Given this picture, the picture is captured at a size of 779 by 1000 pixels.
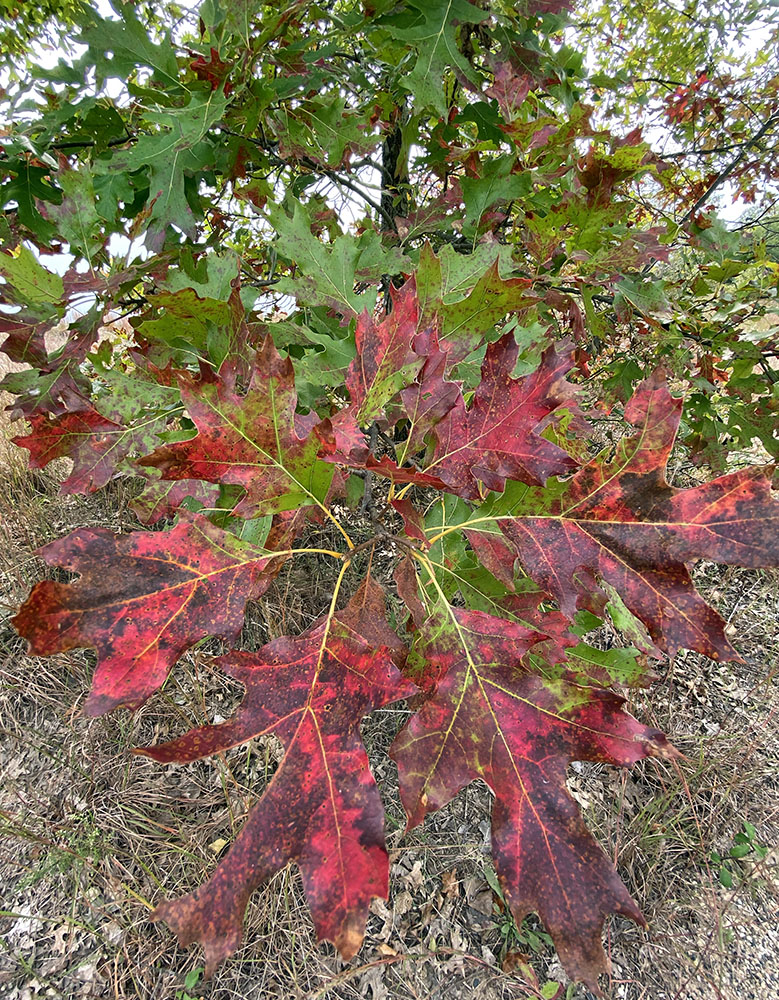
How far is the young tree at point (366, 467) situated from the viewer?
559 mm

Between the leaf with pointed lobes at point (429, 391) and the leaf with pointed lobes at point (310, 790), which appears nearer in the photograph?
the leaf with pointed lobes at point (310, 790)

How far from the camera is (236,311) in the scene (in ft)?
2.78

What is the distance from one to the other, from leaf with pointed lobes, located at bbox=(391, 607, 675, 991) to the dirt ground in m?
0.84

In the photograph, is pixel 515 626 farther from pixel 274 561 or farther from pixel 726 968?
pixel 726 968

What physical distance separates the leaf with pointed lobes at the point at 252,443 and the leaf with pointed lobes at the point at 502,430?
168 millimetres

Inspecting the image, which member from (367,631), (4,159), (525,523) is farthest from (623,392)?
(4,159)

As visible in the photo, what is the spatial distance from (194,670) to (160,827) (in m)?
0.38

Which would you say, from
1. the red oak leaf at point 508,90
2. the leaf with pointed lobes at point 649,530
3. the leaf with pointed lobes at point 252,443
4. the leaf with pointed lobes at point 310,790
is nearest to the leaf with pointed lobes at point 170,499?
the leaf with pointed lobes at point 252,443

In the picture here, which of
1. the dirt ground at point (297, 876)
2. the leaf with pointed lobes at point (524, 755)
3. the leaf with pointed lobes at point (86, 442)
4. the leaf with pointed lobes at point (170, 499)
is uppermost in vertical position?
the leaf with pointed lobes at point (86, 442)

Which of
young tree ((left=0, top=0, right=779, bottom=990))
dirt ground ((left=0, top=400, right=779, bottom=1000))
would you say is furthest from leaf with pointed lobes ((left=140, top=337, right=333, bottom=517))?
dirt ground ((left=0, top=400, right=779, bottom=1000))

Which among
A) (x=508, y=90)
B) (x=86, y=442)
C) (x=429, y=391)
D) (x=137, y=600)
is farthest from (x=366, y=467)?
(x=508, y=90)

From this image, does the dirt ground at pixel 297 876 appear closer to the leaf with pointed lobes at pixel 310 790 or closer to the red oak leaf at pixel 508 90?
the leaf with pointed lobes at pixel 310 790

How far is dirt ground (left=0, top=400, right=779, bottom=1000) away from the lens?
1180 mm

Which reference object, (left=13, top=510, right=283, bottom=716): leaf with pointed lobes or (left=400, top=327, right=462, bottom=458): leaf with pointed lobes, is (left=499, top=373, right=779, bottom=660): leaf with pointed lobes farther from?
(left=13, top=510, right=283, bottom=716): leaf with pointed lobes
